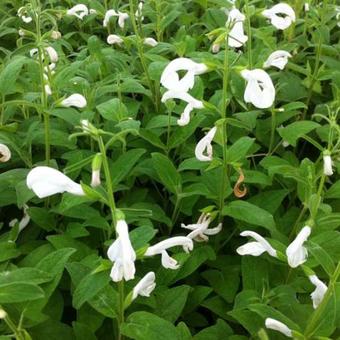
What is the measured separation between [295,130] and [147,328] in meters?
0.80

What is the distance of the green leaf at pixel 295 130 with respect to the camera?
159 centimetres

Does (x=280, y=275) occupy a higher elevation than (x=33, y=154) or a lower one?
lower

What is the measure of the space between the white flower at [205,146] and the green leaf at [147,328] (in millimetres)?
444

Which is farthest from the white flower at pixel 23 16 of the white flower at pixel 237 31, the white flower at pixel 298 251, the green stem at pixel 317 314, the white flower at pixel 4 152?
the green stem at pixel 317 314

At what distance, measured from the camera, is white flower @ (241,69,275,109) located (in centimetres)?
124

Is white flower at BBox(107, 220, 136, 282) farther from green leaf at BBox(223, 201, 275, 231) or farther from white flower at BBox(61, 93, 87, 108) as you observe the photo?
white flower at BBox(61, 93, 87, 108)

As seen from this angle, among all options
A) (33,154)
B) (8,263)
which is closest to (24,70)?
(33,154)

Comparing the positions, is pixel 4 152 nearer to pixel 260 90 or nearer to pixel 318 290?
pixel 260 90

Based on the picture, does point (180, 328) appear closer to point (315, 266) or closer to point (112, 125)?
point (315, 266)

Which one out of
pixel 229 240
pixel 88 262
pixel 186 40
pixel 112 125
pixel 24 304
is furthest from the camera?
pixel 186 40

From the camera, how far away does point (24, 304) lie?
1.15 meters

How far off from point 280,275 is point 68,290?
1.80ft

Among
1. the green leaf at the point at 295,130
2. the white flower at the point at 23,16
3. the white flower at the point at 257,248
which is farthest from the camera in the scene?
the white flower at the point at 23,16

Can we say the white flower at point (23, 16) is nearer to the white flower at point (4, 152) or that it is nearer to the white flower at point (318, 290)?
the white flower at point (4, 152)
